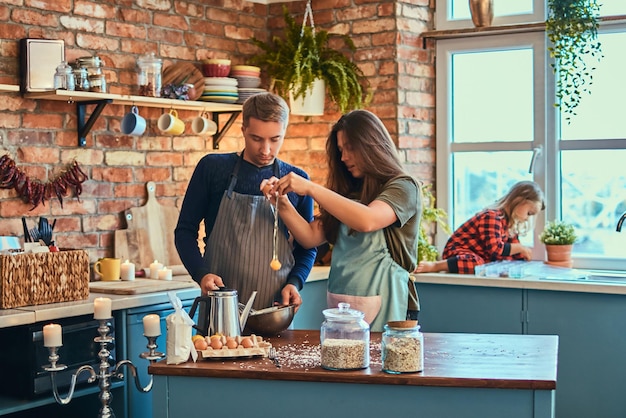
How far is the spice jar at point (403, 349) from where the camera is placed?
2.47 m

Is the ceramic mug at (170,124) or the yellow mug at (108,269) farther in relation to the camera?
the ceramic mug at (170,124)

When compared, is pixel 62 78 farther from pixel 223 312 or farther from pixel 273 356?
pixel 273 356

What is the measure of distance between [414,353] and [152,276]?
232cm

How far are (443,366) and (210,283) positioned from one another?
94 centimetres

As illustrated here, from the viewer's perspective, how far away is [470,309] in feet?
15.5

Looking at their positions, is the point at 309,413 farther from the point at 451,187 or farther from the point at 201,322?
the point at 451,187

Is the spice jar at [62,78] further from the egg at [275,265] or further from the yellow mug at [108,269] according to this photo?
the egg at [275,265]

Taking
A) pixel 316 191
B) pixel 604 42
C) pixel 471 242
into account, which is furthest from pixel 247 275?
pixel 604 42

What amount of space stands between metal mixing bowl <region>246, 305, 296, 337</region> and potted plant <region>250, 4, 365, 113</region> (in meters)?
2.23

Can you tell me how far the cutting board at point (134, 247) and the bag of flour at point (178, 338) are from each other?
201cm

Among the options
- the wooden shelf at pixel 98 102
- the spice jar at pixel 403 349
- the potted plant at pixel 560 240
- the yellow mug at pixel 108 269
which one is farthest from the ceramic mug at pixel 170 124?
the spice jar at pixel 403 349

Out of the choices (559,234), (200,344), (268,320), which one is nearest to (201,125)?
(559,234)

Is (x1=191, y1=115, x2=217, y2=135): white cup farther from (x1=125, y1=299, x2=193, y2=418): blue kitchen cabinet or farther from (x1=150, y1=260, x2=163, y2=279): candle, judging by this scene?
(x1=125, y1=299, x2=193, y2=418): blue kitchen cabinet

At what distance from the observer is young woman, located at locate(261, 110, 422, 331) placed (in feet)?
10.4
